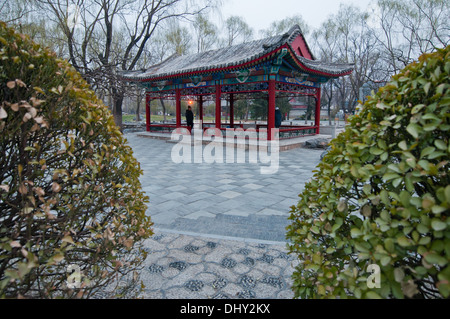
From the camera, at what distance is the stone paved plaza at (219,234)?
2.45 m

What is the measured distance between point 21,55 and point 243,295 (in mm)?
2171

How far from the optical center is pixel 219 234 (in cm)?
353

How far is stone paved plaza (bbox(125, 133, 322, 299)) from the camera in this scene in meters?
2.45

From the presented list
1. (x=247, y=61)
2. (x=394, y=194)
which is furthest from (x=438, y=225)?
(x=247, y=61)

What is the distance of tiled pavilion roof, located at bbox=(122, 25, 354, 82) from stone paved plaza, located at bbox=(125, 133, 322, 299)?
4.60 metres

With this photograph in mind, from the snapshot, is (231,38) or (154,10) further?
(231,38)

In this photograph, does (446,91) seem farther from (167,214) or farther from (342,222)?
(167,214)

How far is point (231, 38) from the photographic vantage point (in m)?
31.2

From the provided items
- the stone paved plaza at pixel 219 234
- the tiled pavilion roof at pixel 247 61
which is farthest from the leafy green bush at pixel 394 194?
the tiled pavilion roof at pixel 247 61

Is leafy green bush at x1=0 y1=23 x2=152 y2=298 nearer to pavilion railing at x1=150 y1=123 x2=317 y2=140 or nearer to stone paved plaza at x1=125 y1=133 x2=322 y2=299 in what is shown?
stone paved plaza at x1=125 y1=133 x2=322 y2=299

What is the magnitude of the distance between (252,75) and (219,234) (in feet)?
29.0

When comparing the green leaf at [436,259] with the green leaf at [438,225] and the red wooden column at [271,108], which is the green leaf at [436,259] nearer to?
the green leaf at [438,225]

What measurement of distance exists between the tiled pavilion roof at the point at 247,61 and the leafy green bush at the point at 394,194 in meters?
8.53

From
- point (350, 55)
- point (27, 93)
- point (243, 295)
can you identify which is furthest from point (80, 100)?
point (350, 55)
